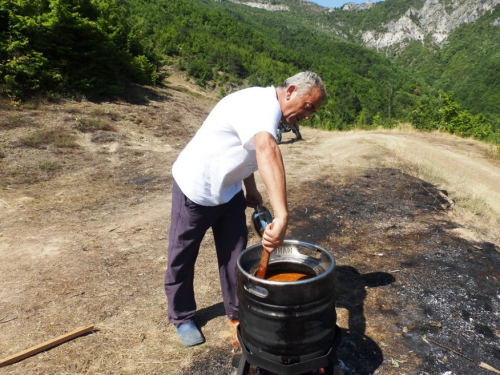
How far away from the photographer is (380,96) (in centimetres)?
6906

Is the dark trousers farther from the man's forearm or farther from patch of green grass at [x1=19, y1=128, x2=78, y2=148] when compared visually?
patch of green grass at [x1=19, y1=128, x2=78, y2=148]

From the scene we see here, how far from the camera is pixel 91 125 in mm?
10297

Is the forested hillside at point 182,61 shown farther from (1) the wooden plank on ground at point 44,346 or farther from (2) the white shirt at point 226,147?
(2) the white shirt at point 226,147

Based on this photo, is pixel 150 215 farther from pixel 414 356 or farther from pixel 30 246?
pixel 414 356

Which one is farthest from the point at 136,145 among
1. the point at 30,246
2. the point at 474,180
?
the point at 474,180

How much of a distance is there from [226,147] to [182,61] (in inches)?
1267

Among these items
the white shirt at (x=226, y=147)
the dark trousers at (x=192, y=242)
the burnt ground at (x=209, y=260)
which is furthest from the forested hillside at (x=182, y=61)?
the white shirt at (x=226, y=147)

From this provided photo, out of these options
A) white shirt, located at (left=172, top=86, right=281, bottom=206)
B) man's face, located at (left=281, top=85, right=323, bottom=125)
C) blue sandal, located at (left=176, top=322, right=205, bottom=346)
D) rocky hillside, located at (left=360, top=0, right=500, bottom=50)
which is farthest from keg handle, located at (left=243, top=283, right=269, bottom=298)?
rocky hillside, located at (left=360, top=0, right=500, bottom=50)

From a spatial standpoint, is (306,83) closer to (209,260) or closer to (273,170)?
(273,170)

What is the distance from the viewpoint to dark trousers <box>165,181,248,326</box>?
235 centimetres

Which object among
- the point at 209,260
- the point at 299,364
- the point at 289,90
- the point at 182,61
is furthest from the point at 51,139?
the point at 182,61

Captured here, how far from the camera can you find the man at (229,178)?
1.66 metres

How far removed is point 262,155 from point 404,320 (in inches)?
79.7

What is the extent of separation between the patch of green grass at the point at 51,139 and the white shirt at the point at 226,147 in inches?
295
